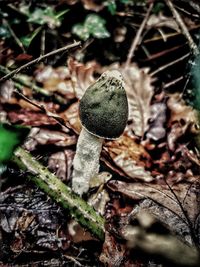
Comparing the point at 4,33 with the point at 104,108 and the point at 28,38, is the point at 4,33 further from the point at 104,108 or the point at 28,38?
the point at 104,108

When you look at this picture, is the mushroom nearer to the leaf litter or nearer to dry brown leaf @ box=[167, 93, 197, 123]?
the leaf litter

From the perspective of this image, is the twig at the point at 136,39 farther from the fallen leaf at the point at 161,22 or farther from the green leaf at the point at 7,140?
the green leaf at the point at 7,140

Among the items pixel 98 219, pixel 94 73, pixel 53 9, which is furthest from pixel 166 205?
pixel 53 9

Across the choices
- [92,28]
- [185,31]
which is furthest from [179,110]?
[92,28]

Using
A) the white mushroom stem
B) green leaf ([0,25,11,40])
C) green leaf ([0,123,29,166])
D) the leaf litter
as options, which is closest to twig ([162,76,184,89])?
the leaf litter

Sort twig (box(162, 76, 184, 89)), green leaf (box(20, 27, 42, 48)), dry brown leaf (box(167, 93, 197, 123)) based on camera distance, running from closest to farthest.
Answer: dry brown leaf (box(167, 93, 197, 123)), twig (box(162, 76, 184, 89)), green leaf (box(20, 27, 42, 48))

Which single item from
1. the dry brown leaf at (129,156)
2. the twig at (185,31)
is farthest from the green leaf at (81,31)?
the dry brown leaf at (129,156)
